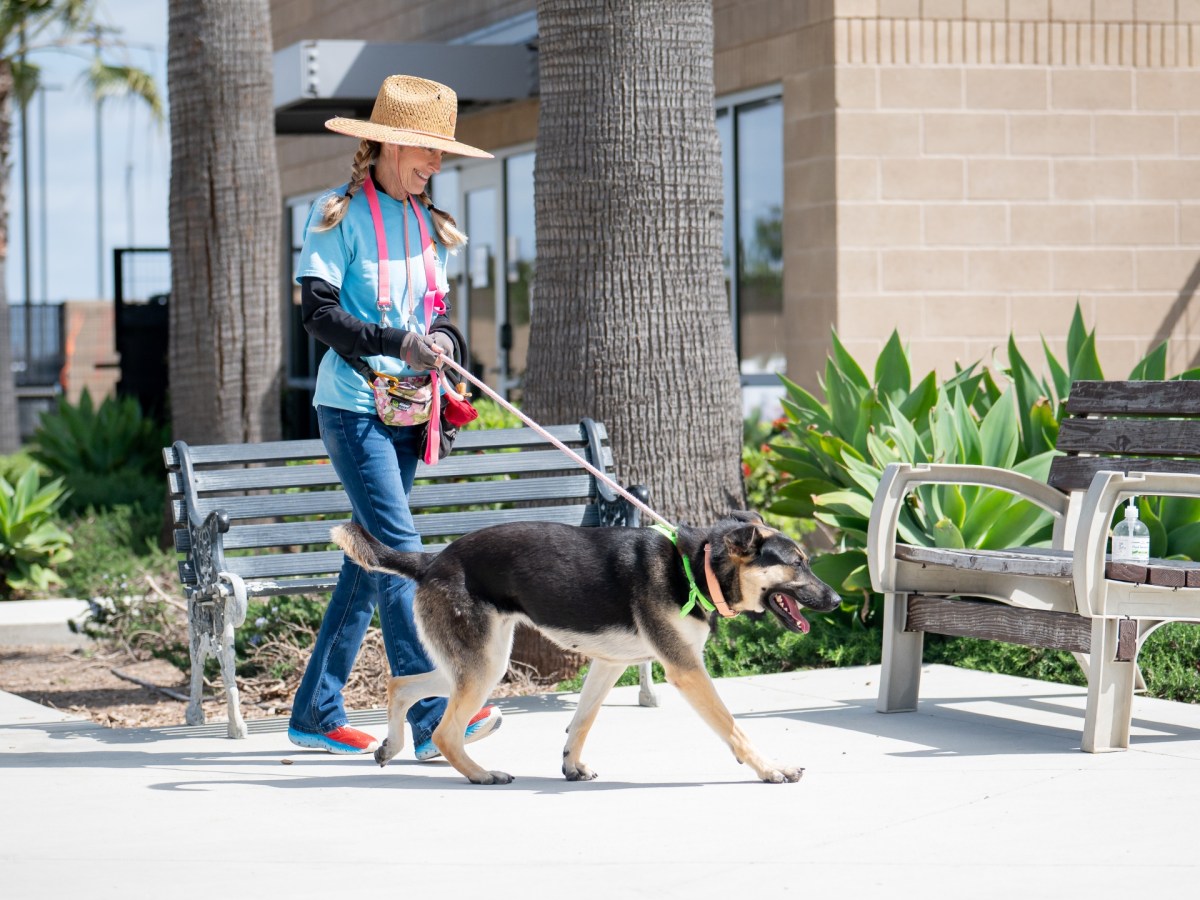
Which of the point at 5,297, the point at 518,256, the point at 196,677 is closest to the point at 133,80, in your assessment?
the point at 5,297

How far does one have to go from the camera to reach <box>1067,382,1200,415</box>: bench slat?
664 cm

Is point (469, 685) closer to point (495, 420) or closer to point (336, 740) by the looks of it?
point (336, 740)

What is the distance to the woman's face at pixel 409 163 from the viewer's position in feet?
18.8

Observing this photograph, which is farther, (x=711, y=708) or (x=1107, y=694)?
(x=1107, y=694)

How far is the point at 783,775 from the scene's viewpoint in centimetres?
525

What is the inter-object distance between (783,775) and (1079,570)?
1.21 m

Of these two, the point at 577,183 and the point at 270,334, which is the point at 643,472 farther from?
the point at 270,334

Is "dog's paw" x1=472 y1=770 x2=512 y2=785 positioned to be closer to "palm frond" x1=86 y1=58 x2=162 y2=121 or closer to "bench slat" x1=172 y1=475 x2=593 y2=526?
"bench slat" x1=172 y1=475 x2=593 y2=526

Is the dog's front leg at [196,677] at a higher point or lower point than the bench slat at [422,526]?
lower

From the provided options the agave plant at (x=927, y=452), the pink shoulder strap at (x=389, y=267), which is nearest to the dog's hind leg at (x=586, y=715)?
the pink shoulder strap at (x=389, y=267)

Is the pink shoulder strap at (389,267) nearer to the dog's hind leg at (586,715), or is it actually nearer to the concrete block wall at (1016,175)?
the dog's hind leg at (586,715)

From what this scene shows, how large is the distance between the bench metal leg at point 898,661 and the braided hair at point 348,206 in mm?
2165

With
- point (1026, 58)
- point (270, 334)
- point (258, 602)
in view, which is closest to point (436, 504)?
point (258, 602)

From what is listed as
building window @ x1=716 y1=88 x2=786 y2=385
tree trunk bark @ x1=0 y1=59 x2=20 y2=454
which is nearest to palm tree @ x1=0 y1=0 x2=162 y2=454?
tree trunk bark @ x1=0 y1=59 x2=20 y2=454
